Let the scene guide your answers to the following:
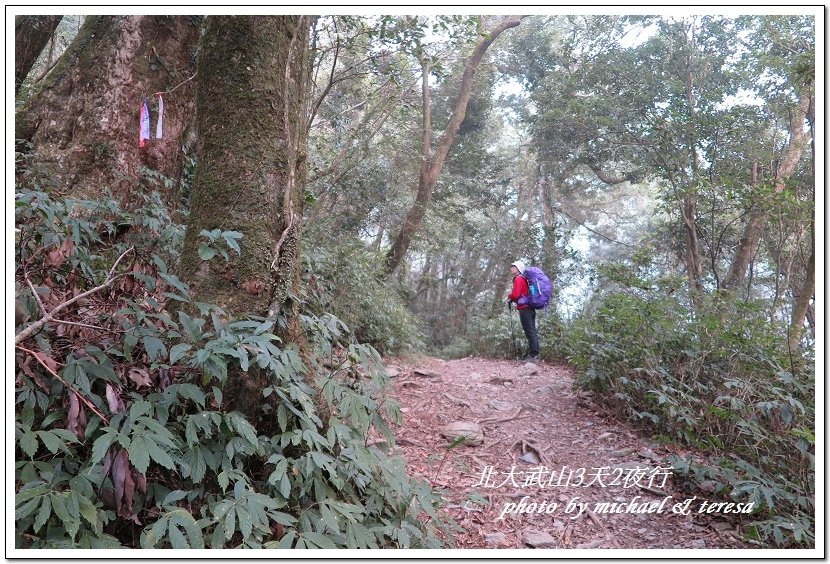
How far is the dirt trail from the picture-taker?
2.11 m

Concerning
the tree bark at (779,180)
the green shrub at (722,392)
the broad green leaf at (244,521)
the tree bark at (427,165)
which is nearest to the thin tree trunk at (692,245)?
the tree bark at (779,180)

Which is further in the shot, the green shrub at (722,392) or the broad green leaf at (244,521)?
the green shrub at (722,392)

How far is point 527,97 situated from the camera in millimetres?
9891

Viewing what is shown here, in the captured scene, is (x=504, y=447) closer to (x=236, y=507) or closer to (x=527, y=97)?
(x=236, y=507)

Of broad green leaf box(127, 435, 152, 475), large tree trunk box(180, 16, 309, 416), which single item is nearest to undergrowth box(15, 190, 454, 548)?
broad green leaf box(127, 435, 152, 475)

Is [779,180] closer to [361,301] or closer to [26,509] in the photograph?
[361,301]

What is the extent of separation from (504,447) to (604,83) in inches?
253

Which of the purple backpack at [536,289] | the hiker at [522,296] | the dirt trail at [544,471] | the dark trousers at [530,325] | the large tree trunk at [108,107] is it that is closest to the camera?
the dirt trail at [544,471]

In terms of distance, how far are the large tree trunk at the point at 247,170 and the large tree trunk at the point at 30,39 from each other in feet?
11.5

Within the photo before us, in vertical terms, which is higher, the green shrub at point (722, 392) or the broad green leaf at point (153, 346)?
the broad green leaf at point (153, 346)

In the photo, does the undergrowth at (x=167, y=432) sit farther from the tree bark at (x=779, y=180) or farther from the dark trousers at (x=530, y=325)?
the dark trousers at (x=530, y=325)

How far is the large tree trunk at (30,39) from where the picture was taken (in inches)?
168

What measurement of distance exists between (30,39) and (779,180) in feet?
24.5

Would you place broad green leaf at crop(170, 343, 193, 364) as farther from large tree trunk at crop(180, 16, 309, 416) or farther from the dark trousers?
the dark trousers
